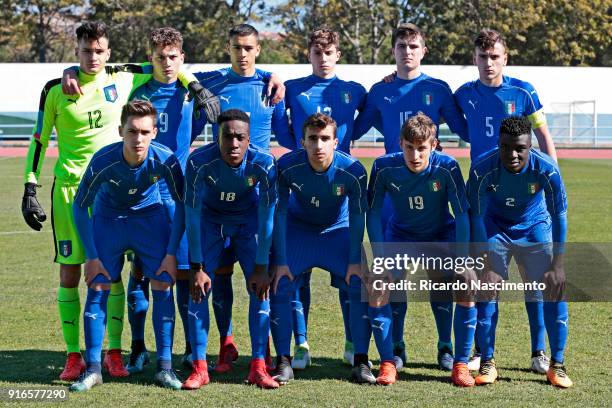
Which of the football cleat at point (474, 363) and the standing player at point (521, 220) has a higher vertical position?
the standing player at point (521, 220)

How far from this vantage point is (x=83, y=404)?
5613 mm

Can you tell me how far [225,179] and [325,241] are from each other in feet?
2.70

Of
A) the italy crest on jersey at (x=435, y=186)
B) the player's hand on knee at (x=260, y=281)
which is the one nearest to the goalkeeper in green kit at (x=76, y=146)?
the player's hand on knee at (x=260, y=281)

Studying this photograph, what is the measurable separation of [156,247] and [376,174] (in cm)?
153

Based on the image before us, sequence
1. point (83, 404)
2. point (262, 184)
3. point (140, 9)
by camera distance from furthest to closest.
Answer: point (140, 9) → point (262, 184) → point (83, 404)

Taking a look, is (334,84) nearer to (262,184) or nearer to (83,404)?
(262,184)

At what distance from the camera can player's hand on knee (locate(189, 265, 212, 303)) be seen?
6.03m

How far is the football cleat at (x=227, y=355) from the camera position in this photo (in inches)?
258

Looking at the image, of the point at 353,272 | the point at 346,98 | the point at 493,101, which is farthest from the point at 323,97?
→ the point at 353,272

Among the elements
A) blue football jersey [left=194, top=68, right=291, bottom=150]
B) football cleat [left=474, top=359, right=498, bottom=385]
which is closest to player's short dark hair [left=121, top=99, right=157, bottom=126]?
blue football jersey [left=194, top=68, right=291, bottom=150]

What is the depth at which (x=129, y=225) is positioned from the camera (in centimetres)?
620

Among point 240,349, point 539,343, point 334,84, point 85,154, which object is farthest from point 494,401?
point 85,154

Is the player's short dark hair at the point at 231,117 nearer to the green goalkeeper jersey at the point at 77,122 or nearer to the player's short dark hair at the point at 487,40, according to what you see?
the green goalkeeper jersey at the point at 77,122

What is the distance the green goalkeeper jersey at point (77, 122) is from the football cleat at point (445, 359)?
2.63 meters
